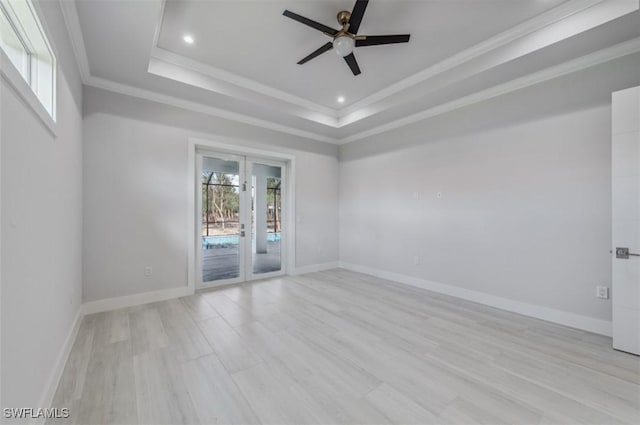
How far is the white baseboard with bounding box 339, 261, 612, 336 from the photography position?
9.18ft

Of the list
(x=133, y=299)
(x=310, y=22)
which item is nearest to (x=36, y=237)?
(x=133, y=299)

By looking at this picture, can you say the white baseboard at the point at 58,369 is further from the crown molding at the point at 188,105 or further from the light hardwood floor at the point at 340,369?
the crown molding at the point at 188,105

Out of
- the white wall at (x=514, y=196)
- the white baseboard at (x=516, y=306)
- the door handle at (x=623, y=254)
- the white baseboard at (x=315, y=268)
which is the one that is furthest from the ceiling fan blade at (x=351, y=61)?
the white baseboard at (x=315, y=268)

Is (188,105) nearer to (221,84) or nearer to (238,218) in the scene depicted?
(221,84)

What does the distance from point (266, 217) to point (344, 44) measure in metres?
3.39

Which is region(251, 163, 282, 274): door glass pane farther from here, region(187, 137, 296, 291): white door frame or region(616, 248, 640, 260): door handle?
region(616, 248, 640, 260): door handle

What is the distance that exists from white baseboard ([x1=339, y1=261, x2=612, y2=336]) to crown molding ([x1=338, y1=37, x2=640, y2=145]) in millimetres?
2734

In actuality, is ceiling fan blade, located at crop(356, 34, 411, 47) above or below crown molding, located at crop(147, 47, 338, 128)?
below

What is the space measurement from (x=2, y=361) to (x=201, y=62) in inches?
137

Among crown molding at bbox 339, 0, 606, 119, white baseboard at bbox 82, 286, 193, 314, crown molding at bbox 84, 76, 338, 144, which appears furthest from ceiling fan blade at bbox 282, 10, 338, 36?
white baseboard at bbox 82, 286, 193, 314

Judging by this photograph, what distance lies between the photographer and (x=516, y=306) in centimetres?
334

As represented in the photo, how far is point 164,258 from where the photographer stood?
3785mm

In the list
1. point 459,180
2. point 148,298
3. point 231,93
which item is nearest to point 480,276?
point 459,180

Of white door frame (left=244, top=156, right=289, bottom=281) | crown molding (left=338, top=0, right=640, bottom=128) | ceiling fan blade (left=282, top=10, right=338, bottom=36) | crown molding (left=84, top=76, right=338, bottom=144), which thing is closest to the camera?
ceiling fan blade (left=282, top=10, right=338, bottom=36)
